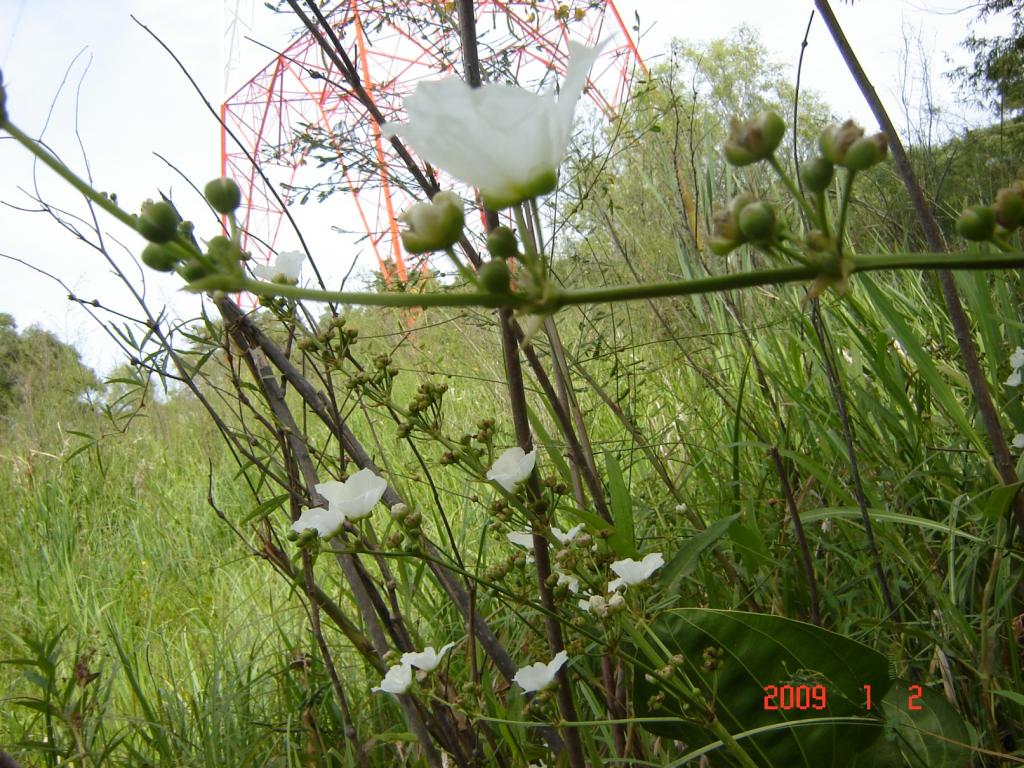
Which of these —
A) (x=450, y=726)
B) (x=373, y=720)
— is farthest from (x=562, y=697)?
(x=373, y=720)

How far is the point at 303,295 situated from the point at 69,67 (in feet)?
3.92

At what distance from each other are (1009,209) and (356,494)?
56 centimetres

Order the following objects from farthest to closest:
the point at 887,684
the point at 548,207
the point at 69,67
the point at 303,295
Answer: the point at 548,207 → the point at 69,67 → the point at 887,684 → the point at 303,295

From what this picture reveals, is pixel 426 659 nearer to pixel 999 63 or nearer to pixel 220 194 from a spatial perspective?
pixel 220 194

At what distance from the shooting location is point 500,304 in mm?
284

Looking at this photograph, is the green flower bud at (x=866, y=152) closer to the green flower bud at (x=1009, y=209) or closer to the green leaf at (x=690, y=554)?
the green flower bud at (x=1009, y=209)

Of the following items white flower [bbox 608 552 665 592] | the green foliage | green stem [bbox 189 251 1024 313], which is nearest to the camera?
green stem [bbox 189 251 1024 313]

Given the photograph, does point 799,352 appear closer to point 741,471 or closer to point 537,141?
point 741,471

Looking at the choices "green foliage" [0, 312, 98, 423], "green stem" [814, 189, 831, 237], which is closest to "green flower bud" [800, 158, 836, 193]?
"green stem" [814, 189, 831, 237]

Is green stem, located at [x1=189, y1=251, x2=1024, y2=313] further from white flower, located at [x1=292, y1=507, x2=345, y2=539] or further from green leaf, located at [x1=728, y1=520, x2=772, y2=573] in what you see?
green leaf, located at [x1=728, y1=520, x2=772, y2=573]

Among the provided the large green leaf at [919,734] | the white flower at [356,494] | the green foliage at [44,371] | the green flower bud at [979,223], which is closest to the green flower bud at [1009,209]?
the green flower bud at [979,223]

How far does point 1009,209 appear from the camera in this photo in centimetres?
31

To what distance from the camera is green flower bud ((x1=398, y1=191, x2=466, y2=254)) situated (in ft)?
1.02

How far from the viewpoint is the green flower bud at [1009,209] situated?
306 mm
